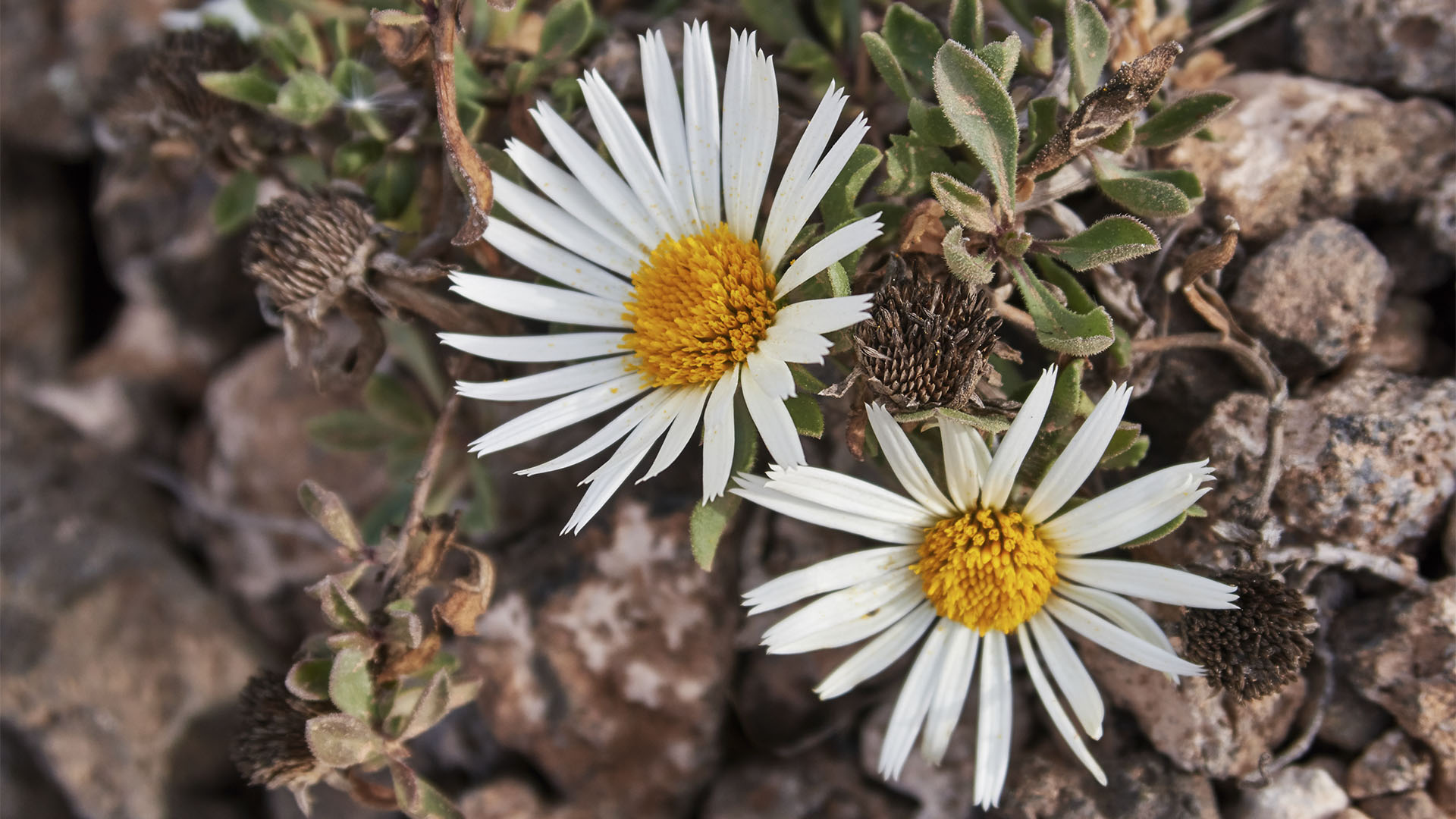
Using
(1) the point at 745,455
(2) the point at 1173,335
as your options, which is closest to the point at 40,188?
(1) the point at 745,455

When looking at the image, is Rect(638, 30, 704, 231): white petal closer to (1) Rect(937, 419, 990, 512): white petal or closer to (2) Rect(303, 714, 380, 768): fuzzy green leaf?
(1) Rect(937, 419, 990, 512): white petal

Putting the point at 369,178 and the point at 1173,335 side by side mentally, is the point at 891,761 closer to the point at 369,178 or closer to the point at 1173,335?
the point at 1173,335

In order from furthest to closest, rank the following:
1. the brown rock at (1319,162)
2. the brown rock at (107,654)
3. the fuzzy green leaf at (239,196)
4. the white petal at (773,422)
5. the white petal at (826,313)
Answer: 1. the brown rock at (107,654)
2. the fuzzy green leaf at (239,196)
3. the brown rock at (1319,162)
4. the white petal at (773,422)
5. the white petal at (826,313)

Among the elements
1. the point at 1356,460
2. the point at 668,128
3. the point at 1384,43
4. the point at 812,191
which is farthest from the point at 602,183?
the point at 1384,43

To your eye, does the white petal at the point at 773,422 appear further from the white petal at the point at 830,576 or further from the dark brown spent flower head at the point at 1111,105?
the dark brown spent flower head at the point at 1111,105

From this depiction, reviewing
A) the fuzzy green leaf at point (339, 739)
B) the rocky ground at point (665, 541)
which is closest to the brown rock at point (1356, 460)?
the rocky ground at point (665, 541)

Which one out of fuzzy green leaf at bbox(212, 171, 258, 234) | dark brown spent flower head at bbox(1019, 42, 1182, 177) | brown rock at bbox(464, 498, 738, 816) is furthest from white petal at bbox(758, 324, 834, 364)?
fuzzy green leaf at bbox(212, 171, 258, 234)

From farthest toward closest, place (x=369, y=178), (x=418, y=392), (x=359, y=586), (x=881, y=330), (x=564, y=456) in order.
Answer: (x=359, y=586) < (x=418, y=392) < (x=369, y=178) < (x=564, y=456) < (x=881, y=330)
